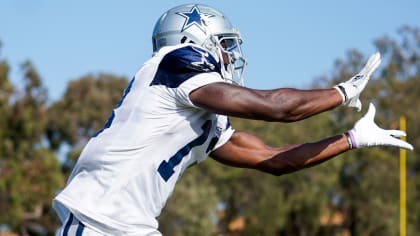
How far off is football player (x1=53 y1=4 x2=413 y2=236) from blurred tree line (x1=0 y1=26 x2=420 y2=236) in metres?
31.5

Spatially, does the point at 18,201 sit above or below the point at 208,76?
below

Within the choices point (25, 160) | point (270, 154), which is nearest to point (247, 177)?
point (25, 160)

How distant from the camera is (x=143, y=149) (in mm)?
4957

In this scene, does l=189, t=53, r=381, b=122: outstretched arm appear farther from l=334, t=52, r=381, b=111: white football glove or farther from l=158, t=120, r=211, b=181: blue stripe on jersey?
l=158, t=120, r=211, b=181: blue stripe on jersey

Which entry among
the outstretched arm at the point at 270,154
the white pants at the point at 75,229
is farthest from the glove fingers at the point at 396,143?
the white pants at the point at 75,229

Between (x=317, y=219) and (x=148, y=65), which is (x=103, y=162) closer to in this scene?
(x=148, y=65)

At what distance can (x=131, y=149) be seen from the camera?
16.3 ft

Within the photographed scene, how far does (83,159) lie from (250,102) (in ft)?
3.13

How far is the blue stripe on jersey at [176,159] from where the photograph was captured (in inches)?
196

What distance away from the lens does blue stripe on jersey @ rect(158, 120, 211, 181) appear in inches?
196

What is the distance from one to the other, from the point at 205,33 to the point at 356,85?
0.85 meters

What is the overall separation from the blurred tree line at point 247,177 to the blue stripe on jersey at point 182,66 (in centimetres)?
3171

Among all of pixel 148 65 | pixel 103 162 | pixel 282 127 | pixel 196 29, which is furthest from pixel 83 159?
pixel 282 127

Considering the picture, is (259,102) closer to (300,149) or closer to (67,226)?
(300,149)
